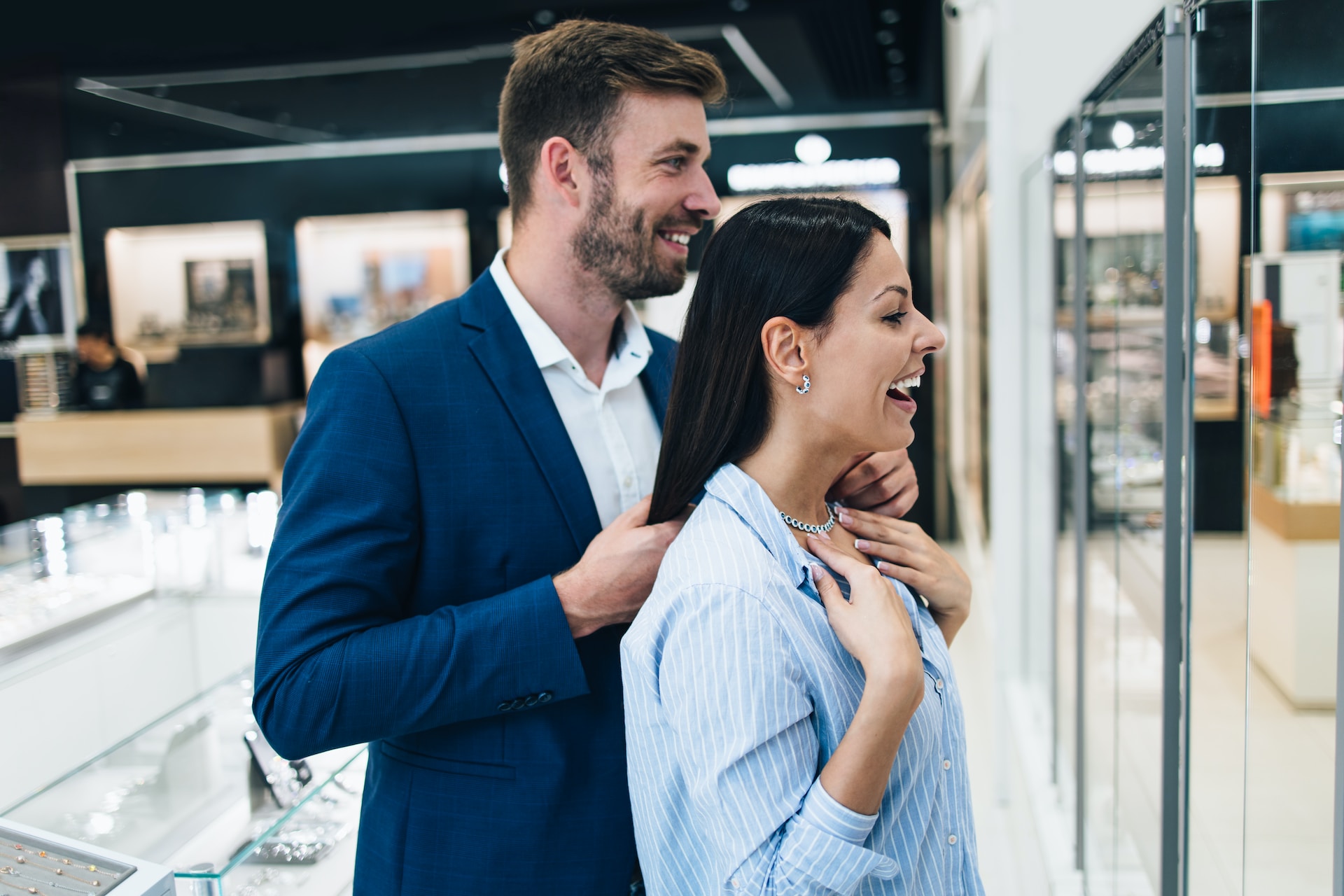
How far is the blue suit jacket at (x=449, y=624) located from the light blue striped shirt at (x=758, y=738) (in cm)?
17

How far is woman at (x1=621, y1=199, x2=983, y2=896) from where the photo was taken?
3.32ft

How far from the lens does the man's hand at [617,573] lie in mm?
1201

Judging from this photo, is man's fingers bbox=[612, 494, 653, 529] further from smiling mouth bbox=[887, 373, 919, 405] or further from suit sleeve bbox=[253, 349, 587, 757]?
smiling mouth bbox=[887, 373, 919, 405]

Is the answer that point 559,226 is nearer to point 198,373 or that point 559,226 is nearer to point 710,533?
point 710,533

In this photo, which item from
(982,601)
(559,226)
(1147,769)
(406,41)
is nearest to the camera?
(559,226)

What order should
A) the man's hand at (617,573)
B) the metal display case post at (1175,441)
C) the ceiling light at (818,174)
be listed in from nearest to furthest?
the man's hand at (617,573)
the metal display case post at (1175,441)
the ceiling light at (818,174)

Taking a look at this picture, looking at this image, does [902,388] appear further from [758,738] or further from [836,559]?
[758,738]

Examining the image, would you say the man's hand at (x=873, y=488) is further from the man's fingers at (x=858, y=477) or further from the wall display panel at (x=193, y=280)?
the wall display panel at (x=193, y=280)

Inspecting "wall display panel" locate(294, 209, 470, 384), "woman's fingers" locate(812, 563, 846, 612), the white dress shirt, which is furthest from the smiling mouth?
"wall display panel" locate(294, 209, 470, 384)

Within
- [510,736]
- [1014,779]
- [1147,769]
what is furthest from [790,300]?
[1014,779]

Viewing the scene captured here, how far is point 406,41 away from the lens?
640 cm

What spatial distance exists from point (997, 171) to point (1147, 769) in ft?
8.70

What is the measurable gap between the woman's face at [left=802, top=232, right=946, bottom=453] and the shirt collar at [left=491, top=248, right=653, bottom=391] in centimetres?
43

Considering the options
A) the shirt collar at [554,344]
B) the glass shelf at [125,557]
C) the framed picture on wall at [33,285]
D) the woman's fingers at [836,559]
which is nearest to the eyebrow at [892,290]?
the woman's fingers at [836,559]
